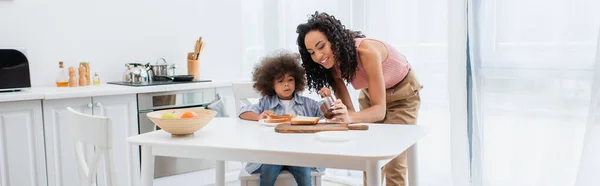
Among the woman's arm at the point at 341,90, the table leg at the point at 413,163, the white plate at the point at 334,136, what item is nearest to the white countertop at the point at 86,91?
the woman's arm at the point at 341,90

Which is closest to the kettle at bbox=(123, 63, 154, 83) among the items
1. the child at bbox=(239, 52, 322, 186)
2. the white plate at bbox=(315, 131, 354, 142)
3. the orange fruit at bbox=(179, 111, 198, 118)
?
the child at bbox=(239, 52, 322, 186)

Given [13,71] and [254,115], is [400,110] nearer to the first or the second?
[254,115]

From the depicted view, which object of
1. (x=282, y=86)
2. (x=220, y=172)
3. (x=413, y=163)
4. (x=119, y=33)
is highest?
(x=119, y=33)

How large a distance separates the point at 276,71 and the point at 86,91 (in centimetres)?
108

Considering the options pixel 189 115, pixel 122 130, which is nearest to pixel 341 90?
pixel 189 115

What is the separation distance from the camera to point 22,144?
2439 mm

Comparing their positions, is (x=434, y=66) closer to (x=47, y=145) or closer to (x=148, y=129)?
(x=148, y=129)

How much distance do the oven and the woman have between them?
1127 mm

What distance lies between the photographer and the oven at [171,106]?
2.87m

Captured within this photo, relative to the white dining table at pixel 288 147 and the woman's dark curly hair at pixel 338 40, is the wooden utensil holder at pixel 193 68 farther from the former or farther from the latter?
the white dining table at pixel 288 147

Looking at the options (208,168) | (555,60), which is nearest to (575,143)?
(555,60)

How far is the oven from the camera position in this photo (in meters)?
2.87

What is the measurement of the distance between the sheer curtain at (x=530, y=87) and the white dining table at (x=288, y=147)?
2.88 feet

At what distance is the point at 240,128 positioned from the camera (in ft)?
5.97
